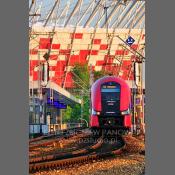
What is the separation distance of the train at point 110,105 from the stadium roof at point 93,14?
3.45 feet

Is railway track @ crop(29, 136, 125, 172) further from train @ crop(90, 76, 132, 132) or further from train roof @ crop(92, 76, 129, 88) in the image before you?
train roof @ crop(92, 76, 129, 88)

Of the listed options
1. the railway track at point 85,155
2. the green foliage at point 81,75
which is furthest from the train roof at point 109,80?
the railway track at point 85,155

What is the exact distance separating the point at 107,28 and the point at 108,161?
247 centimetres

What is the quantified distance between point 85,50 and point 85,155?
2.00 metres

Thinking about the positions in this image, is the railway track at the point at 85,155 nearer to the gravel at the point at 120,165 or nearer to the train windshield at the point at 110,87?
the gravel at the point at 120,165

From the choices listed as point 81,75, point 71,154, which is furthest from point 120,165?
point 81,75

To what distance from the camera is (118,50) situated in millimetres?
15055

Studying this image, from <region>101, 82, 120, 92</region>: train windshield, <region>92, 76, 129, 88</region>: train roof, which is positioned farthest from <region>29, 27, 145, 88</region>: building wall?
<region>101, 82, 120, 92</region>: train windshield

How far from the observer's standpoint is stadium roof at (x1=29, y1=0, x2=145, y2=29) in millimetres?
15008

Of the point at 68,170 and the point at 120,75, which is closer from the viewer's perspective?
the point at 68,170

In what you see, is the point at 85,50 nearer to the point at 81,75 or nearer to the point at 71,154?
the point at 81,75

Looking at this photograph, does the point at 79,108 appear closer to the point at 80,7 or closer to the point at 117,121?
the point at 117,121

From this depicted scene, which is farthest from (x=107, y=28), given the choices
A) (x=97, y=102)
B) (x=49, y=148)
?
(x=49, y=148)

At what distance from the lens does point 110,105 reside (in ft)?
49.7
